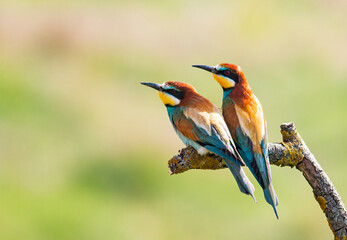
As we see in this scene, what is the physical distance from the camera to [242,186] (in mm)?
3066

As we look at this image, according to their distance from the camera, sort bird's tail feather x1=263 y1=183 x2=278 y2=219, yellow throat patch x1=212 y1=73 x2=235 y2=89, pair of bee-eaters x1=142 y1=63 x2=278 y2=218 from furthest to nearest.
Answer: yellow throat patch x1=212 y1=73 x2=235 y2=89, pair of bee-eaters x1=142 y1=63 x2=278 y2=218, bird's tail feather x1=263 y1=183 x2=278 y2=219

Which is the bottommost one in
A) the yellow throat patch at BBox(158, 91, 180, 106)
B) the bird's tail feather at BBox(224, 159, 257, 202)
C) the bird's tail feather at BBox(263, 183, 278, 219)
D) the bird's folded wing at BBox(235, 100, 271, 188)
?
the bird's tail feather at BBox(263, 183, 278, 219)

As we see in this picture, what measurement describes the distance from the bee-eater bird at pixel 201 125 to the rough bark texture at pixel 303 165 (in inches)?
2.9

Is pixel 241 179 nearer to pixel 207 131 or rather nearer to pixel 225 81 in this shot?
pixel 207 131

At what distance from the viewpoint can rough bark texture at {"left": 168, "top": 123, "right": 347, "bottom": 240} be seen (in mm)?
3092

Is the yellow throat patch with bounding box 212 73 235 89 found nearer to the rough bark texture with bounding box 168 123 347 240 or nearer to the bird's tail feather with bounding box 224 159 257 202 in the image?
the rough bark texture with bounding box 168 123 347 240

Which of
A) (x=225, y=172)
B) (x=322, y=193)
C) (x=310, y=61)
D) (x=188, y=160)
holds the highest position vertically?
(x=310, y=61)

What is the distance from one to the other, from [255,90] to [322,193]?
681 centimetres

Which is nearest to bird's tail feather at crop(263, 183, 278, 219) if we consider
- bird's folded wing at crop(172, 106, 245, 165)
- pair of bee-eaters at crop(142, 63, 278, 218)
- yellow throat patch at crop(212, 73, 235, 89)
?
pair of bee-eaters at crop(142, 63, 278, 218)

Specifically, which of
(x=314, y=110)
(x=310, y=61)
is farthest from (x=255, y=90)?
(x=310, y=61)

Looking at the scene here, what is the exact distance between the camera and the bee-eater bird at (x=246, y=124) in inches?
119

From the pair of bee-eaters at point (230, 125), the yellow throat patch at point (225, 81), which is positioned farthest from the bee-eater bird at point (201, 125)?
the yellow throat patch at point (225, 81)

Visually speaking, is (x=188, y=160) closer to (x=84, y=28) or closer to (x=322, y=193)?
(x=322, y=193)

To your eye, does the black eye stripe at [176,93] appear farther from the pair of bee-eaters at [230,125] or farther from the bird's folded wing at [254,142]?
the bird's folded wing at [254,142]
